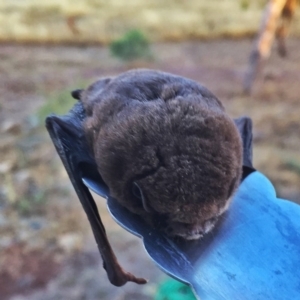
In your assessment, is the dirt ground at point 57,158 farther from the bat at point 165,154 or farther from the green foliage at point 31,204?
the bat at point 165,154

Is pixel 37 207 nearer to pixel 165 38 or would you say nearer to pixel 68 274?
pixel 68 274

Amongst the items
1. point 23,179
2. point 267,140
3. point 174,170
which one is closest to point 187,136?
point 174,170

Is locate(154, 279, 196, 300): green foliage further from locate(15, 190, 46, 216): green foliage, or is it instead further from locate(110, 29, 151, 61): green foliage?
locate(110, 29, 151, 61): green foliage

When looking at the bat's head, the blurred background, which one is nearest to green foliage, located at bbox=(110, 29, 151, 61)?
the blurred background

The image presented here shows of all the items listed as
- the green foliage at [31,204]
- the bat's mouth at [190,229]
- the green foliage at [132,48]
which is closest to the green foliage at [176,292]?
the bat's mouth at [190,229]

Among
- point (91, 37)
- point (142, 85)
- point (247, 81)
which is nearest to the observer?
point (142, 85)

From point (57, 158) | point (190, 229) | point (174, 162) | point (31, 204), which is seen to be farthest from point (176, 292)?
point (57, 158)

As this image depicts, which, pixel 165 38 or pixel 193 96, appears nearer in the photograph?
pixel 193 96
